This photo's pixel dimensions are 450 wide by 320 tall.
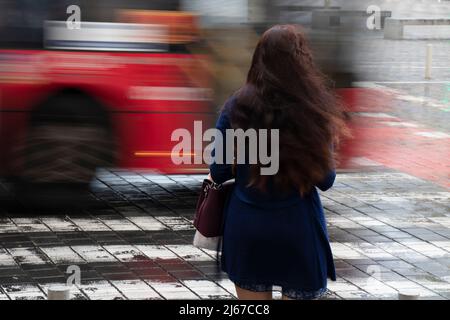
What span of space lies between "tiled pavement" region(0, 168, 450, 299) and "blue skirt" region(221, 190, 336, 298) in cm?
242

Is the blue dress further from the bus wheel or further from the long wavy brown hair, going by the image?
the bus wheel

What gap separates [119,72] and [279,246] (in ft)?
17.1

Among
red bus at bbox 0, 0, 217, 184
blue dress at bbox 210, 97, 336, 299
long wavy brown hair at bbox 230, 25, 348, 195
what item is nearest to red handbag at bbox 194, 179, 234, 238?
blue dress at bbox 210, 97, 336, 299

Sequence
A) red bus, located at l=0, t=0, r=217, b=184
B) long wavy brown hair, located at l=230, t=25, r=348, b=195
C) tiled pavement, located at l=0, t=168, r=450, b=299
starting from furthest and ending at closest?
red bus, located at l=0, t=0, r=217, b=184 < tiled pavement, located at l=0, t=168, r=450, b=299 < long wavy brown hair, located at l=230, t=25, r=348, b=195

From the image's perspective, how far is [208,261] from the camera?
852cm

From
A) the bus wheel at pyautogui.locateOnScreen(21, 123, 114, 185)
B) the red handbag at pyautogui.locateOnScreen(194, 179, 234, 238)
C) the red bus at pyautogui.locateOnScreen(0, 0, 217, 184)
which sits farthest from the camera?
the bus wheel at pyautogui.locateOnScreen(21, 123, 114, 185)

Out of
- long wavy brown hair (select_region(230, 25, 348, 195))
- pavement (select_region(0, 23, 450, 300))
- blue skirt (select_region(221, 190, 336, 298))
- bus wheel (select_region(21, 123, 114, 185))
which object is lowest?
pavement (select_region(0, 23, 450, 300))

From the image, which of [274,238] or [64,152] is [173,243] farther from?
[274,238]

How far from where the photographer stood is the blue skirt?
16.3ft

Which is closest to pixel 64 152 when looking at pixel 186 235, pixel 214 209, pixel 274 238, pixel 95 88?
pixel 95 88

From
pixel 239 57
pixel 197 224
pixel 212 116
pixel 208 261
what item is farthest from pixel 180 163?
pixel 197 224

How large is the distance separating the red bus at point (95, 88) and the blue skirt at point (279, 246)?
5021 millimetres

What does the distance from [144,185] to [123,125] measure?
5.50ft

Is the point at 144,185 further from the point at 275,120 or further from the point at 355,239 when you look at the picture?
the point at 275,120
